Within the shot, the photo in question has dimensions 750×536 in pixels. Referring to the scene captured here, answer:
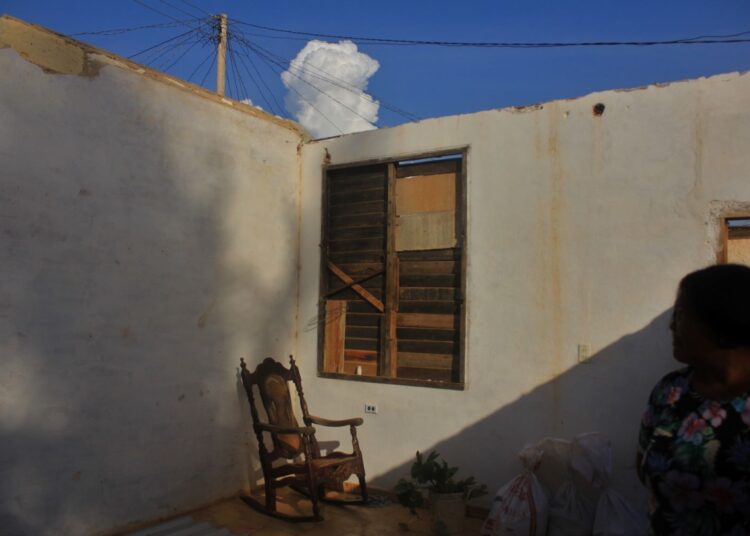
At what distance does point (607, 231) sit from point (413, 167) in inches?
62.5

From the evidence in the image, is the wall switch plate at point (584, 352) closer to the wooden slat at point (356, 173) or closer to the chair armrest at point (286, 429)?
the chair armrest at point (286, 429)

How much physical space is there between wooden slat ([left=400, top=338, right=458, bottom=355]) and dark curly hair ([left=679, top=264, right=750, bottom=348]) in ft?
9.52

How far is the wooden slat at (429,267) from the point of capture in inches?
176

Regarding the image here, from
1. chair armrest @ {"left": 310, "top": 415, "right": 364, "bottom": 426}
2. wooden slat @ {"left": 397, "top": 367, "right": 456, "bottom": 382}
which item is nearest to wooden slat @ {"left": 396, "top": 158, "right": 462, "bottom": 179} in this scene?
wooden slat @ {"left": 397, "top": 367, "right": 456, "bottom": 382}

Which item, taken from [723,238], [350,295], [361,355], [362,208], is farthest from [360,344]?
[723,238]

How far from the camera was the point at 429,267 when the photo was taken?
4.57m

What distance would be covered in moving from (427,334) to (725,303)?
3.13 m

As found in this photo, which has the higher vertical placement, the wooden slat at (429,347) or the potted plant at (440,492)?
the wooden slat at (429,347)

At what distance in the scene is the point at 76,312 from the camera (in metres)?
3.58

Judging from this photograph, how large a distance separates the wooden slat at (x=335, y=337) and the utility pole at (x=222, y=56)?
631cm

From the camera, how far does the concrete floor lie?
394cm

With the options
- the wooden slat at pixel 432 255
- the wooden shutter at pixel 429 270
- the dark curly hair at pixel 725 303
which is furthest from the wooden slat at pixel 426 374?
the dark curly hair at pixel 725 303

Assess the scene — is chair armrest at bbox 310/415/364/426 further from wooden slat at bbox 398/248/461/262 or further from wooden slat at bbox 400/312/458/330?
wooden slat at bbox 398/248/461/262

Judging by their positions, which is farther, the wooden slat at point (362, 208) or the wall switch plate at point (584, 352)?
the wooden slat at point (362, 208)
